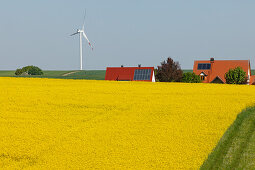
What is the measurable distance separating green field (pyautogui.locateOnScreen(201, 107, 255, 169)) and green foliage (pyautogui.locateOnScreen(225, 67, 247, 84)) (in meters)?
46.0

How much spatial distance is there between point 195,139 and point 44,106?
10916 mm

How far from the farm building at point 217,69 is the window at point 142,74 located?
1340 centimetres

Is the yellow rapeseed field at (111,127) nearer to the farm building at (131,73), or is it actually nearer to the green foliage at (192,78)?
the farm building at (131,73)

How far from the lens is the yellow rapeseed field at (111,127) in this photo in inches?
482

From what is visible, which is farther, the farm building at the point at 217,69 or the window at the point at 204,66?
the window at the point at 204,66

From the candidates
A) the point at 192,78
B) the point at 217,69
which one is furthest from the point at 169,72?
the point at 217,69

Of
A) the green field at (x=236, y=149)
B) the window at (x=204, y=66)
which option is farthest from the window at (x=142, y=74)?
the green field at (x=236, y=149)

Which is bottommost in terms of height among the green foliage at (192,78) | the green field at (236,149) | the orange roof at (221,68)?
the green field at (236,149)

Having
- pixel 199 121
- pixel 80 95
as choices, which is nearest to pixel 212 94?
pixel 199 121

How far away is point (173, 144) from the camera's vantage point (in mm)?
13352

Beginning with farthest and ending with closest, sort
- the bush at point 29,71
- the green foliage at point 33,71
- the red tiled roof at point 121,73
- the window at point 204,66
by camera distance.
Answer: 1. the green foliage at point 33,71
2. the bush at point 29,71
3. the window at point 204,66
4. the red tiled roof at point 121,73

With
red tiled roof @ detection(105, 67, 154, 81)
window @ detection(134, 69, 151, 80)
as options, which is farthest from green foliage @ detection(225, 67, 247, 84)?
window @ detection(134, 69, 151, 80)

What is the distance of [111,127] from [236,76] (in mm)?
50744

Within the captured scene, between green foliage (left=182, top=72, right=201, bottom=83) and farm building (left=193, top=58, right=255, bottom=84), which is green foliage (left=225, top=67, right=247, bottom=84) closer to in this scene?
farm building (left=193, top=58, right=255, bottom=84)
